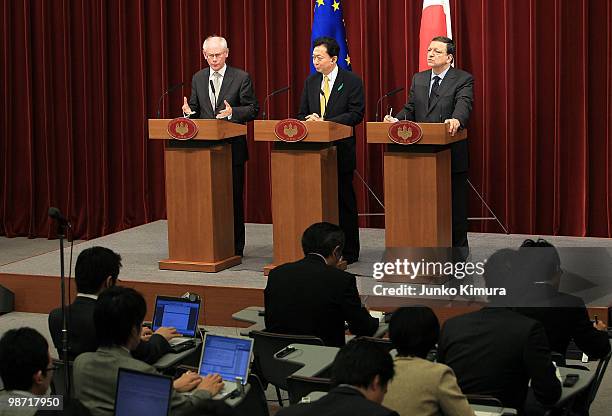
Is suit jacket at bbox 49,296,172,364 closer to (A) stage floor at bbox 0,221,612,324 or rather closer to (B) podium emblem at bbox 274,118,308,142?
(A) stage floor at bbox 0,221,612,324

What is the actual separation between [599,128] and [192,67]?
3814mm

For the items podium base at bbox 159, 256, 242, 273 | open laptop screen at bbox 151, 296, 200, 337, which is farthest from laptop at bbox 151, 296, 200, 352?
podium base at bbox 159, 256, 242, 273

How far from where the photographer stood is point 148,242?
862 centimetres

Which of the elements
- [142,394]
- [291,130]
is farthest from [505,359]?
[291,130]

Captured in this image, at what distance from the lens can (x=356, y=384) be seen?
3129mm

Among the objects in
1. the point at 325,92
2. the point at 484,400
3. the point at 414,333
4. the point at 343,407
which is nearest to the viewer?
the point at 343,407

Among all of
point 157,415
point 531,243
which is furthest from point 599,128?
point 157,415

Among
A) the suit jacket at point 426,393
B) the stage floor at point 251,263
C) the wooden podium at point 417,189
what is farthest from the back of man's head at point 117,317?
the wooden podium at point 417,189

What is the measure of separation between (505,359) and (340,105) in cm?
359

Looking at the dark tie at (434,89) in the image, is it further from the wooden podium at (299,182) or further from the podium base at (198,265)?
the podium base at (198,265)

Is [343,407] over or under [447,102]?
under

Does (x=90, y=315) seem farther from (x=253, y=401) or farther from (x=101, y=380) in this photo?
(x=253, y=401)

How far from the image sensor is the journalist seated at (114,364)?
374cm

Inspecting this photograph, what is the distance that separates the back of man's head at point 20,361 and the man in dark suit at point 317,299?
1.55m
